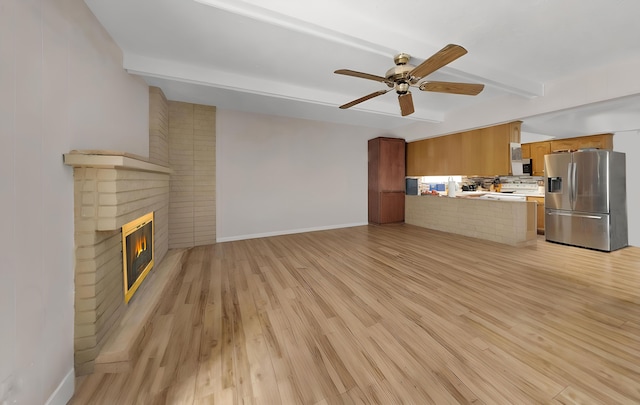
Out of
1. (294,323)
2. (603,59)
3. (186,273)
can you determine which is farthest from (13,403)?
(603,59)

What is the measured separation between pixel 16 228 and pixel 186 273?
2185 millimetres

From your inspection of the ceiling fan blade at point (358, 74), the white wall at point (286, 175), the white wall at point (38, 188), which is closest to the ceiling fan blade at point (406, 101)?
the ceiling fan blade at point (358, 74)

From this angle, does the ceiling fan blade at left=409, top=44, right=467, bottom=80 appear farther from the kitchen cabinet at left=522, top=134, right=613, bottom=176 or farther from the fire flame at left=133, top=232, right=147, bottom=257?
the kitchen cabinet at left=522, top=134, right=613, bottom=176

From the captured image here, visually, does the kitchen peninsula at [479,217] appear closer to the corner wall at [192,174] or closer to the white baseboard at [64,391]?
the corner wall at [192,174]

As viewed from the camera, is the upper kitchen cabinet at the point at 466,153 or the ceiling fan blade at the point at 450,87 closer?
the ceiling fan blade at the point at 450,87

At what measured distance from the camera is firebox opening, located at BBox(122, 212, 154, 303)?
2.06 metres

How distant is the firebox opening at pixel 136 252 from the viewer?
206 centimetres

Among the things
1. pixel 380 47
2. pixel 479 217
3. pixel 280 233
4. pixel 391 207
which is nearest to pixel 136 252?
pixel 280 233

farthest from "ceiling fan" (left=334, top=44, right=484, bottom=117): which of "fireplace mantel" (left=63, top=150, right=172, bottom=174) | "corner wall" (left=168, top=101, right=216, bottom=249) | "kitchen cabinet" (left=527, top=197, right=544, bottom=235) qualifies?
"kitchen cabinet" (left=527, top=197, right=544, bottom=235)

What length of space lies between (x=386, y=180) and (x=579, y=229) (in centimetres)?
377

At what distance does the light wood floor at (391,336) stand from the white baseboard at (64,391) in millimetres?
45

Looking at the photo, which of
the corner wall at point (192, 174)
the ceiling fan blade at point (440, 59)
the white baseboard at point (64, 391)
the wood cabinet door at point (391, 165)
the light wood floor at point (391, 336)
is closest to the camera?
the white baseboard at point (64, 391)

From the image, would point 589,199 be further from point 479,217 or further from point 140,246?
point 140,246

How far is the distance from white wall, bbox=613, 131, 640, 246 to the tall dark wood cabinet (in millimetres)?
4275
